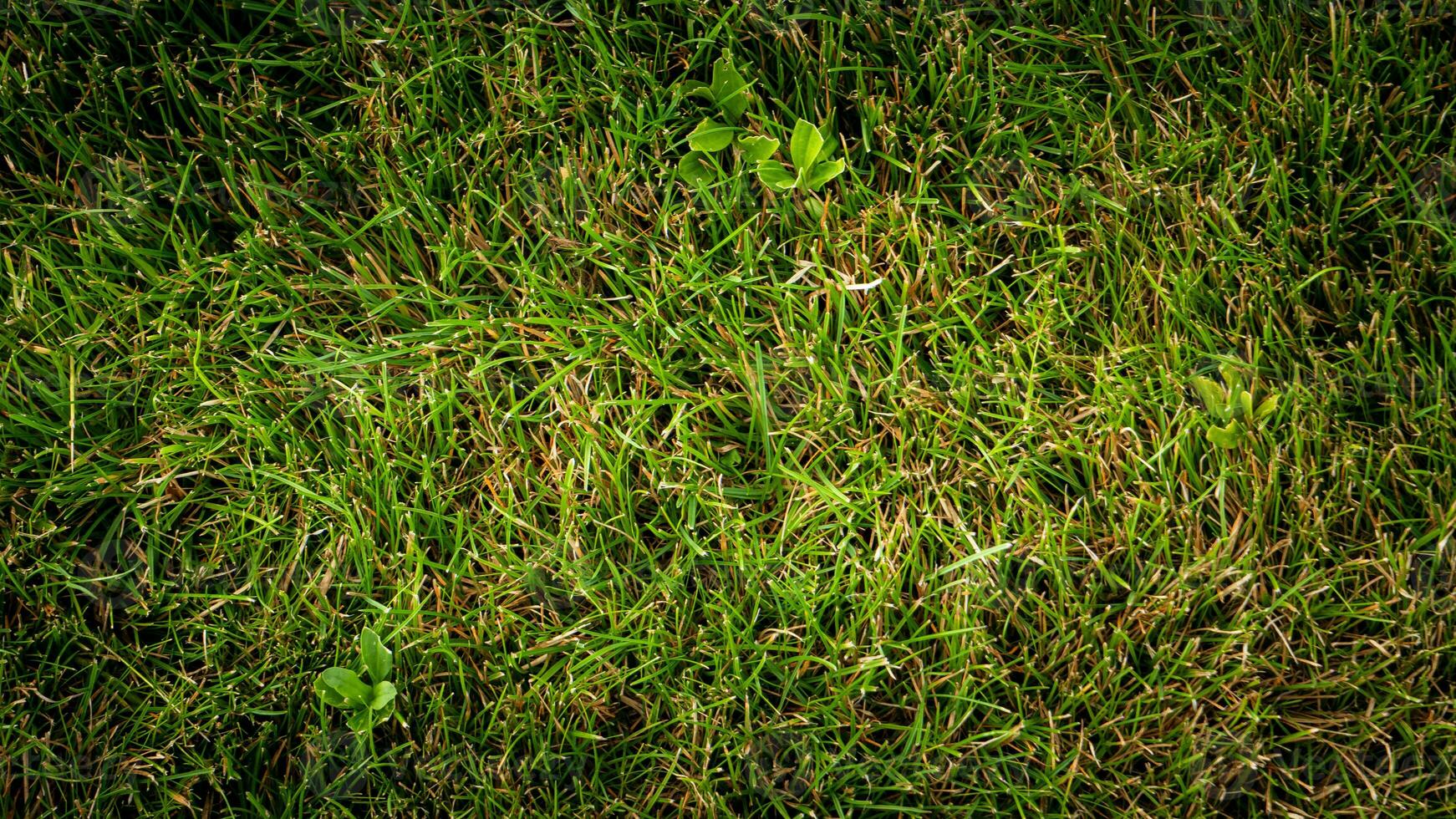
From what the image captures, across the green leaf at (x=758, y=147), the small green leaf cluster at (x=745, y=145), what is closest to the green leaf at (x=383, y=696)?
the small green leaf cluster at (x=745, y=145)

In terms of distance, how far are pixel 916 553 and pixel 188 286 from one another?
1.65 meters

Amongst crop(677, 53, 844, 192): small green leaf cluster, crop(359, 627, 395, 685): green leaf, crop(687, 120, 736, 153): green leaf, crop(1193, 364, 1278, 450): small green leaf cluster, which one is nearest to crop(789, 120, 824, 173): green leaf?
crop(677, 53, 844, 192): small green leaf cluster

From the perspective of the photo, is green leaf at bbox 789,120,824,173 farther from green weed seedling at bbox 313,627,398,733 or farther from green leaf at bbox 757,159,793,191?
green weed seedling at bbox 313,627,398,733

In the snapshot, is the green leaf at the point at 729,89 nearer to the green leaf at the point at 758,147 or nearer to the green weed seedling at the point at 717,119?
the green weed seedling at the point at 717,119

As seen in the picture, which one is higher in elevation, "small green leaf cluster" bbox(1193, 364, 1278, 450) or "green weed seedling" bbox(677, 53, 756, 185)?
"green weed seedling" bbox(677, 53, 756, 185)

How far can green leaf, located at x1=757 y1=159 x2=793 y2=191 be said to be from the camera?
2268 millimetres

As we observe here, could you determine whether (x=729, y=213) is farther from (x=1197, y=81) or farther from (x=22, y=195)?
(x=22, y=195)

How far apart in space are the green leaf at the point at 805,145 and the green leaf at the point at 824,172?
0.9 inches

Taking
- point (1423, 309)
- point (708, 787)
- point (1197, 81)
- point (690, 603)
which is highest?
point (1197, 81)

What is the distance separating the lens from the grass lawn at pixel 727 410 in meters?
1.99

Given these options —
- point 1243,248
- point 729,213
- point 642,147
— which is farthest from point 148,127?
point 1243,248

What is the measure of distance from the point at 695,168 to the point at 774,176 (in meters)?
0.19

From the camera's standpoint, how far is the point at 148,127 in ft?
7.99

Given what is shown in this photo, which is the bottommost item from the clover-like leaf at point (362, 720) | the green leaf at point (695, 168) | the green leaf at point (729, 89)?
the clover-like leaf at point (362, 720)
